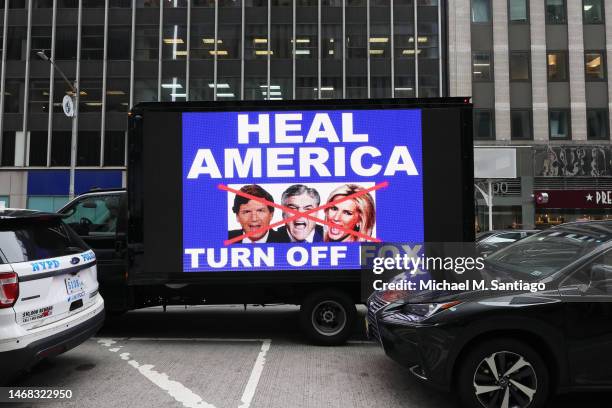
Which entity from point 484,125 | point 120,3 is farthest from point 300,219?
point 120,3

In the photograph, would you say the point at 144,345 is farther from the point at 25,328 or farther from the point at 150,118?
the point at 150,118

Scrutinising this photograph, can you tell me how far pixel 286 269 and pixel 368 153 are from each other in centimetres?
185

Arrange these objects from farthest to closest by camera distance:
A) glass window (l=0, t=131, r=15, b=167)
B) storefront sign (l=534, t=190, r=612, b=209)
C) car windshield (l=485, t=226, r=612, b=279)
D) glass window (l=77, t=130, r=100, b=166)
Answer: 1. glass window (l=0, t=131, r=15, b=167)
2. glass window (l=77, t=130, r=100, b=166)
3. storefront sign (l=534, t=190, r=612, b=209)
4. car windshield (l=485, t=226, r=612, b=279)

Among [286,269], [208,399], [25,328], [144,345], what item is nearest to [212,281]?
[286,269]

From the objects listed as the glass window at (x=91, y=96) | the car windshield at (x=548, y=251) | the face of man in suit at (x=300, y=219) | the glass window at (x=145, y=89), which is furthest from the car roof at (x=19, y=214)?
the glass window at (x=91, y=96)

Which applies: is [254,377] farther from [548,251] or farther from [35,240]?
[548,251]

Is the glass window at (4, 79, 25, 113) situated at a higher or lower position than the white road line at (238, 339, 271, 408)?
higher

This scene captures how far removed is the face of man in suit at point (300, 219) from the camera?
5.71m

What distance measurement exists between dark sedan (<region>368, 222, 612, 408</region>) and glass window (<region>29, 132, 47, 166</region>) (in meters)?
32.5

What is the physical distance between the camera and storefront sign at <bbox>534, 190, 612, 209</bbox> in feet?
89.1

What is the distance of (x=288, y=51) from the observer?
99.3ft

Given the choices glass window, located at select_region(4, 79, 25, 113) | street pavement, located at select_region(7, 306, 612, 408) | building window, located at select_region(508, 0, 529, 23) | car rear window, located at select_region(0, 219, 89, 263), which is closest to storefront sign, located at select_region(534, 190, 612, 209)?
building window, located at select_region(508, 0, 529, 23)

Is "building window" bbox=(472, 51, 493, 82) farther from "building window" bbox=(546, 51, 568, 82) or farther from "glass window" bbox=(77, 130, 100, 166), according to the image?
"glass window" bbox=(77, 130, 100, 166)

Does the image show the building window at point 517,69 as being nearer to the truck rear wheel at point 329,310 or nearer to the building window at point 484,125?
the building window at point 484,125
